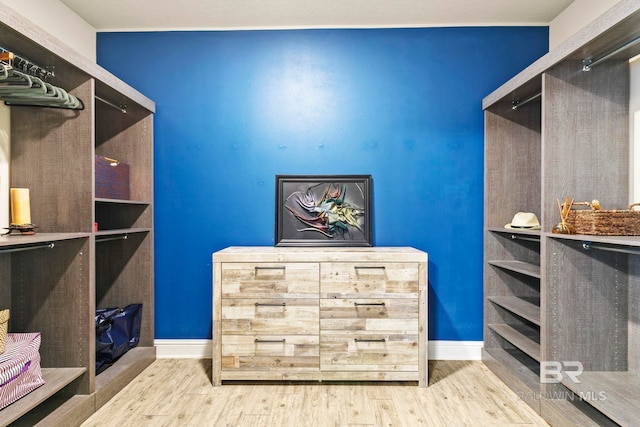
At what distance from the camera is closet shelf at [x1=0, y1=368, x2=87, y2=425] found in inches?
64.5

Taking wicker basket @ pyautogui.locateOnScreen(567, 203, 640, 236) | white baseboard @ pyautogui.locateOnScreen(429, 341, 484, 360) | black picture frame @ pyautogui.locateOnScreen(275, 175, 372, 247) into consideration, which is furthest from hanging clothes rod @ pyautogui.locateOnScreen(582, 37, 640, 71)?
white baseboard @ pyautogui.locateOnScreen(429, 341, 484, 360)

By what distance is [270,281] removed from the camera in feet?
7.98

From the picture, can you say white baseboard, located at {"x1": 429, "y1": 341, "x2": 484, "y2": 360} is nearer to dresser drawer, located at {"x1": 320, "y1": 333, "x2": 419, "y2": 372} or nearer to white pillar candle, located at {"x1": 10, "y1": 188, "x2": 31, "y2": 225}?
dresser drawer, located at {"x1": 320, "y1": 333, "x2": 419, "y2": 372}

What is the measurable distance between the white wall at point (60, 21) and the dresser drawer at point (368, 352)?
2.54 metres

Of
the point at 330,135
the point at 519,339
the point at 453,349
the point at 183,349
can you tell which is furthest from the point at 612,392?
the point at 183,349

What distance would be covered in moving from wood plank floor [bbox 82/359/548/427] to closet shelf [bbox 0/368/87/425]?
26 centimetres

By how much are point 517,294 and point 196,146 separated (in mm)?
2536

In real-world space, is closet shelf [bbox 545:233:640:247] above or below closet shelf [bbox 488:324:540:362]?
above

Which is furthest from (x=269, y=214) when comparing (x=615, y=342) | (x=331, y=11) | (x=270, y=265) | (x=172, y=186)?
(x=615, y=342)

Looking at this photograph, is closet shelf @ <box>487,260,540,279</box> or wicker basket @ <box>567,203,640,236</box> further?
closet shelf @ <box>487,260,540,279</box>

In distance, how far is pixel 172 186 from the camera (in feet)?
9.57

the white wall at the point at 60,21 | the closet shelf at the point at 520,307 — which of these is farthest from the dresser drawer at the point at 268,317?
the white wall at the point at 60,21

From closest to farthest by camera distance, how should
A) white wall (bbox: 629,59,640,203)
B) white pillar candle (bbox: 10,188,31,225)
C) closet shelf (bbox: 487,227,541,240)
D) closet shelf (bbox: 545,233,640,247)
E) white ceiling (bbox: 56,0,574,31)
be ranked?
1. closet shelf (bbox: 545,233,640,247)
2. white pillar candle (bbox: 10,188,31,225)
3. white wall (bbox: 629,59,640,203)
4. closet shelf (bbox: 487,227,541,240)
5. white ceiling (bbox: 56,0,574,31)

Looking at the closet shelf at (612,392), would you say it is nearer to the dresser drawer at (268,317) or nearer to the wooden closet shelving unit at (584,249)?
the wooden closet shelving unit at (584,249)
